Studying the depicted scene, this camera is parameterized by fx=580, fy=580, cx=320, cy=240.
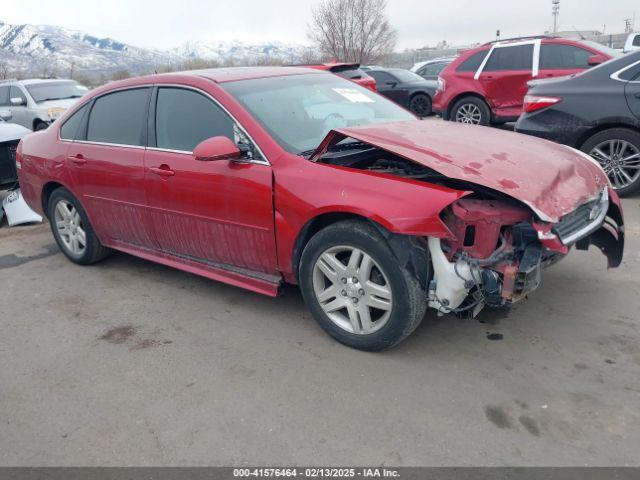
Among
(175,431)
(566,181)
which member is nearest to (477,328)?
(566,181)

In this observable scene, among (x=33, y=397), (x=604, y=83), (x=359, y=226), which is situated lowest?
(x=33, y=397)

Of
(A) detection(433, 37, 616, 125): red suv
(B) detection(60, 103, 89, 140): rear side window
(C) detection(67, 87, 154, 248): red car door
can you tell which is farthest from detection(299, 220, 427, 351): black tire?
(A) detection(433, 37, 616, 125): red suv

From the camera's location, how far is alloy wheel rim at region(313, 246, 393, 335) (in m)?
3.26

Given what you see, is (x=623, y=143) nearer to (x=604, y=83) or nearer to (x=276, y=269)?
(x=604, y=83)

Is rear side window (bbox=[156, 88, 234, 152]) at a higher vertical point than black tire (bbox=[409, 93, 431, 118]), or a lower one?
higher

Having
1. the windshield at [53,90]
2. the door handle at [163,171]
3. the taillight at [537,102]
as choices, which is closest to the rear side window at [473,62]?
the taillight at [537,102]

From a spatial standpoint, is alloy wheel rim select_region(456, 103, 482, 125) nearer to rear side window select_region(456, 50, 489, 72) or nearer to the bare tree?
rear side window select_region(456, 50, 489, 72)

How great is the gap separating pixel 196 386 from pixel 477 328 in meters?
1.76

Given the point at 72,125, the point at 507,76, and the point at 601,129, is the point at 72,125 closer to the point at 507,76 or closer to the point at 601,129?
the point at 601,129

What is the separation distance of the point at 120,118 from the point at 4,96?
12.4 metres

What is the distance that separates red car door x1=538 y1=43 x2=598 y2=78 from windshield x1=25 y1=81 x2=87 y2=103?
11217mm

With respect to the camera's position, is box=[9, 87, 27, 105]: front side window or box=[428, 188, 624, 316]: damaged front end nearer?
box=[428, 188, 624, 316]: damaged front end

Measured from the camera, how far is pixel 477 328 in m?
3.67

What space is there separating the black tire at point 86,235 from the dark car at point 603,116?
15.3ft
